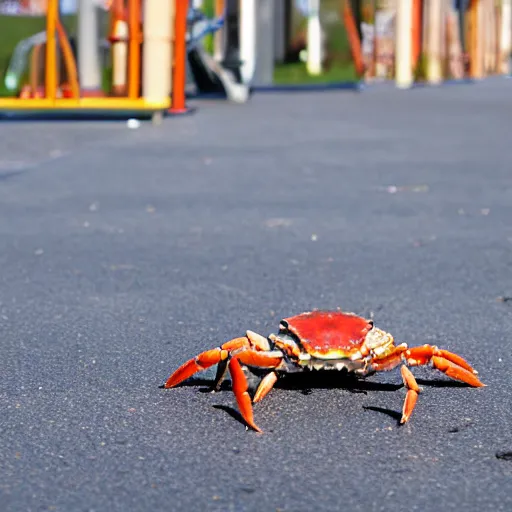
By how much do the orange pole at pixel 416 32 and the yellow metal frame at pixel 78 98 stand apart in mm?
17602

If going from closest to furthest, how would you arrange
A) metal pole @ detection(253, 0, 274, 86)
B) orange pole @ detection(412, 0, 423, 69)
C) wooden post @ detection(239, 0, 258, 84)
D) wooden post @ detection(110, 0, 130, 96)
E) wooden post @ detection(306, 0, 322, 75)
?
1. wooden post @ detection(110, 0, 130, 96)
2. wooden post @ detection(239, 0, 258, 84)
3. metal pole @ detection(253, 0, 274, 86)
4. orange pole @ detection(412, 0, 423, 69)
5. wooden post @ detection(306, 0, 322, 75)

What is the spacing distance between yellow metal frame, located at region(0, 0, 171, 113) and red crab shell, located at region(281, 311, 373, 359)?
48.8ft

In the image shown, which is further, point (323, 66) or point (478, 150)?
point (323, 66)

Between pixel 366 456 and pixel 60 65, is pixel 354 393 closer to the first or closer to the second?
pixel 366 456

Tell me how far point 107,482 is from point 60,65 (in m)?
15.6

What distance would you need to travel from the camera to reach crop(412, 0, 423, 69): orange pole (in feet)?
119

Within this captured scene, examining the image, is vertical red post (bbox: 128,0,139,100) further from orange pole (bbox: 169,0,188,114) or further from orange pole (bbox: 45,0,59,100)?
orange pole (bbox: 45,0,59,100)

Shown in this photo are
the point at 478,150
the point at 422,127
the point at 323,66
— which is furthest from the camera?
the point at 323,66

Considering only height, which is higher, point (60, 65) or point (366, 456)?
point (60, 65)

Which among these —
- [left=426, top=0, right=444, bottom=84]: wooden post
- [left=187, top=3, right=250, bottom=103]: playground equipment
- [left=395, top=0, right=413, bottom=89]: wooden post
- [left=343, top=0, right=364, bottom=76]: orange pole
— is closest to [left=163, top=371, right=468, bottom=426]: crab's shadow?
[left=187, top=3, right=250, bottom=103]: playground equipment

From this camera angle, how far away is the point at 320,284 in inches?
295

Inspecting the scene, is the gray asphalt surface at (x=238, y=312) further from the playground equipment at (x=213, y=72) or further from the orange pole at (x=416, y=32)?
the orange pole at (x=416, y=32)

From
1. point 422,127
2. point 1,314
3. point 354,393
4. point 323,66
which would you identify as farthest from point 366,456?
point 323,66

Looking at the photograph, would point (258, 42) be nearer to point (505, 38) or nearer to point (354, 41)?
point (354, 41)
